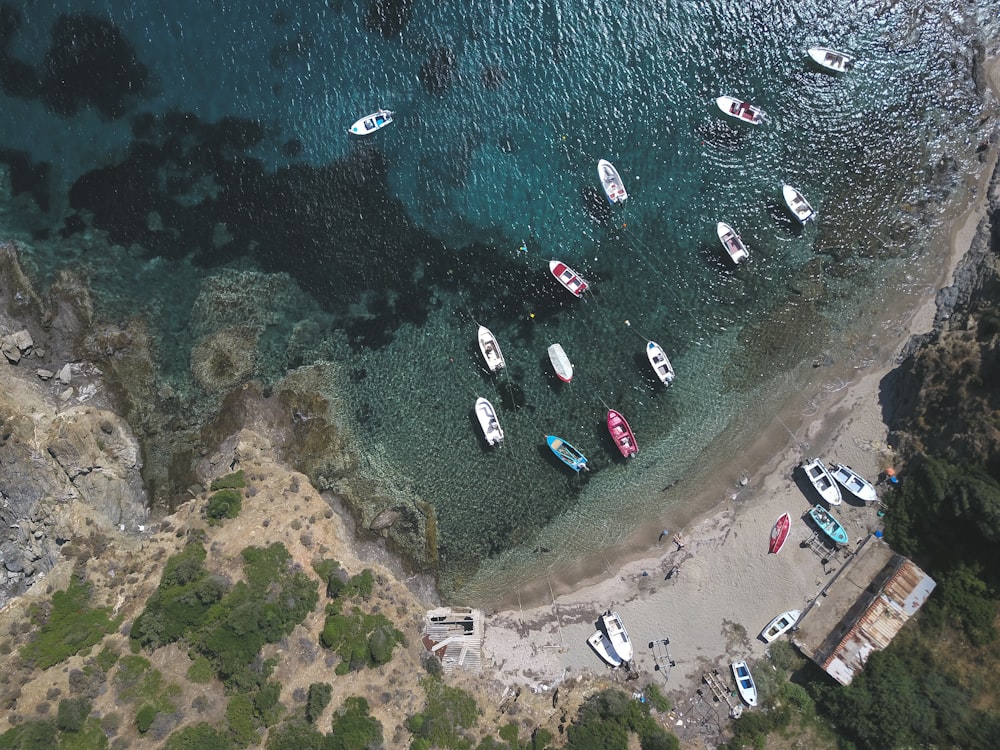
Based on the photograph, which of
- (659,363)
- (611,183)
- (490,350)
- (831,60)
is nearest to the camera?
(659,363)

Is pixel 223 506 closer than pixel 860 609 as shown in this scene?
No

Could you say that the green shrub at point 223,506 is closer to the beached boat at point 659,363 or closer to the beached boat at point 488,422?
the beached boat at point 488,422

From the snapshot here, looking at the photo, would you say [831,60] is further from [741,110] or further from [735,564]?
[735,564]

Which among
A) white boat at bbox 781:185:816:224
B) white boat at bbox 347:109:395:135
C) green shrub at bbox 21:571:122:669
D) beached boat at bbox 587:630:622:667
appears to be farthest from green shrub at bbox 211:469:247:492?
white boat at bbox 781:185:816:224

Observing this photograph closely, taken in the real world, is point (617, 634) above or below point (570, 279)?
below

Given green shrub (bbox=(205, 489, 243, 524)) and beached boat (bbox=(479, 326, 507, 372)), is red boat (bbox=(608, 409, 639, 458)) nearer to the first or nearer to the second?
beached boat (bbox=(479, 326, 507, 372))

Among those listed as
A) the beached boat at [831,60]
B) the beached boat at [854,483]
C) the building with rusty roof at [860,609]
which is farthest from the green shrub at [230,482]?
the beached boat at [831,60]

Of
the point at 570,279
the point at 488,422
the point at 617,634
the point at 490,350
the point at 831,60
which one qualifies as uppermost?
the point at 831,60

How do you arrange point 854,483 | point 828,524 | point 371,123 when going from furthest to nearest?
point 371,123 < point 854,483 < point 828,524

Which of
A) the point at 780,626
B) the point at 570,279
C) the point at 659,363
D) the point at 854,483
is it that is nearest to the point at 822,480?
the point at 854,483
